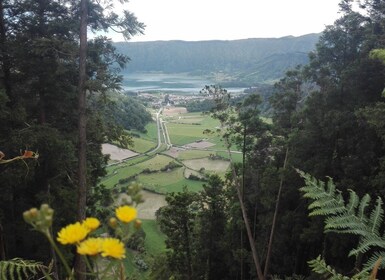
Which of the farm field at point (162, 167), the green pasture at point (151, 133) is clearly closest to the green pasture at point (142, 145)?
the farm field at point (162, 167)

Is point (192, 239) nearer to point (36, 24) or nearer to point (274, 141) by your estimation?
point (274, 141)

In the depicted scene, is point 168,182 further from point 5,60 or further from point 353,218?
point 353,218

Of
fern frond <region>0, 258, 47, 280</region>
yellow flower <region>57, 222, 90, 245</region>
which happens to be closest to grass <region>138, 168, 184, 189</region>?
fern frond <region>0, 258, 47, 280</region>

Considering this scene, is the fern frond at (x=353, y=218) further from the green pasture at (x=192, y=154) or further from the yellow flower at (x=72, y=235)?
the green pasture at (x=192, y=154)

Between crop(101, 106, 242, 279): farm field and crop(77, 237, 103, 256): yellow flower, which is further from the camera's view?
crop(101, 106, 242, 279): farm field

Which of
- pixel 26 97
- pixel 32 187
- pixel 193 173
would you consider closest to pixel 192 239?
pixel 32 187

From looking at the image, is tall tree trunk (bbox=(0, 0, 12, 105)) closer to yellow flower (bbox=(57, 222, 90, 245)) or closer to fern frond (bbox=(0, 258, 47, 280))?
fern frond (bbox=(0, 258, 47, 280))
